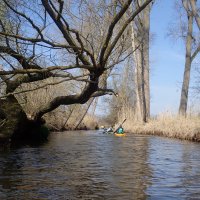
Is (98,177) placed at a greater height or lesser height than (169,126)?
lesser

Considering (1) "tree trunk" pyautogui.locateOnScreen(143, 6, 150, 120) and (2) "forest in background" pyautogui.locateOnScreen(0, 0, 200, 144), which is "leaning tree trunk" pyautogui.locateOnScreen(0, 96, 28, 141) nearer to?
(2) "forest in background" pyautogui.locateOnScreen(0, 0, 200, 144)

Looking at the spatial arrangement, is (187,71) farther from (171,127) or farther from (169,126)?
(171,127)

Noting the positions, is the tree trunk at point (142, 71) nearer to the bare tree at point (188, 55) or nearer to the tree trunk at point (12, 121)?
the bare tree at point (188, 55)

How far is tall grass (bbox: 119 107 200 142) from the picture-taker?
1825cm

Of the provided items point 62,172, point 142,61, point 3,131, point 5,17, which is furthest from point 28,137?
point 142,61

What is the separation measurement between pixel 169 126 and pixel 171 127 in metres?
0.41

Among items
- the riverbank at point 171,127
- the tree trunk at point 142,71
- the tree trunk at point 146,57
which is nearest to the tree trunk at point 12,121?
the riverbank at point 171,127

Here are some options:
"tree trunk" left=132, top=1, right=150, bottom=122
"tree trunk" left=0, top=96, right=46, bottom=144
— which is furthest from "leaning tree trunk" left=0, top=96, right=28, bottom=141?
"tree trunk" left=132, top=1, right=150, bottom=122

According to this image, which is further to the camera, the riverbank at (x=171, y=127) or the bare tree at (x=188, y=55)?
the bare tree at (x=188, y=55)

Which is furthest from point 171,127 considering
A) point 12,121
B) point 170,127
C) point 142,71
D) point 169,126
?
point 12,121

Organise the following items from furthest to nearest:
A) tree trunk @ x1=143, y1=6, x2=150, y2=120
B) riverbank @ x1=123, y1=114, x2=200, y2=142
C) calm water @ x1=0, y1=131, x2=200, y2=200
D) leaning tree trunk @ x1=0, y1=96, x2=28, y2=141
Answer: tree trunk @ x1=143, y1=6, x2=150, y2=120 → riverbank @ x1=123, y1=114, x2=200, y2=142 → leaning tree trunk @ x1=0, y1=96, x2=28, y2=141 → calm water @ x1=0, y1=131, x2=200, y2=200

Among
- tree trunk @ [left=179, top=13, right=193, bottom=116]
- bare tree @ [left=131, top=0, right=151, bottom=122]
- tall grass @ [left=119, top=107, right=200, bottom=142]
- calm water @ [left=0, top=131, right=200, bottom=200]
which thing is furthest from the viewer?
tree trunk @ [left=179, top=13, right=193, bottom=116]

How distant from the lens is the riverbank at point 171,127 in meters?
18.1

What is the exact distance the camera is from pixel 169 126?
69.8 feet
